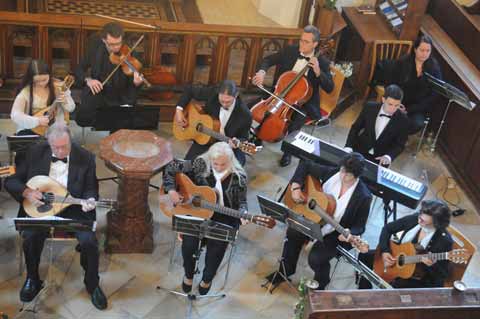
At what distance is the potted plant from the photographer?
7.37m

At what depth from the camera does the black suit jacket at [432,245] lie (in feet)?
16.4

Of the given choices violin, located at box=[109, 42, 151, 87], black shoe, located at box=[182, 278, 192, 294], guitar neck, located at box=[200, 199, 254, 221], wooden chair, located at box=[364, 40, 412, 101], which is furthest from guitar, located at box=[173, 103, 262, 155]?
wooden chair, located at box=[364, 40, 412, 101]

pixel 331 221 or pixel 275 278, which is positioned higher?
pixel 331 221

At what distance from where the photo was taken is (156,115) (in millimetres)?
5879

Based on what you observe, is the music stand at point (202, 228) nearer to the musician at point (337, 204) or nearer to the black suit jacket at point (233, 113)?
the musician at point (337, 204)

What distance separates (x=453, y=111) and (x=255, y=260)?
2993 millimetres

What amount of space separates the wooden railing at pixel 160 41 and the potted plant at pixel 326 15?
314 millimetres

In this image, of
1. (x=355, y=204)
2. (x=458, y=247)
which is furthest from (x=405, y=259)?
(x=355, y=204)

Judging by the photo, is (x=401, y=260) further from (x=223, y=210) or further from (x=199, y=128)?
(x=199, y=128)

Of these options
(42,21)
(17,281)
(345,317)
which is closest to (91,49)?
(42,21)

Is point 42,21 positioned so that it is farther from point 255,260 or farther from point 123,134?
point 255,260

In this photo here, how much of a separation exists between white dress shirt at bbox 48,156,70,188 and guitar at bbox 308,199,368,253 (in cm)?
176

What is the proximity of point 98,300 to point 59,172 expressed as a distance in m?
0.97

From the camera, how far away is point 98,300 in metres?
5.14
